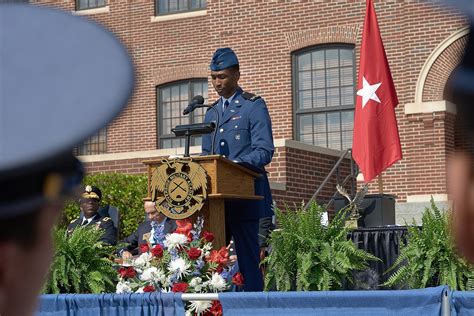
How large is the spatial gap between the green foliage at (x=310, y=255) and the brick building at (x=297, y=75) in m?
10.2

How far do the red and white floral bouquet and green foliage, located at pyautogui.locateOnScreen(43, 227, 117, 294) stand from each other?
0.14 meters

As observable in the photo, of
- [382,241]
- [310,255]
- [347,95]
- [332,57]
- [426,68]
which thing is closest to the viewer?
[310,255]

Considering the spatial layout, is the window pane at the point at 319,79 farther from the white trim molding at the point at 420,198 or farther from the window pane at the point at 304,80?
the white trim molding at the point at 420,198

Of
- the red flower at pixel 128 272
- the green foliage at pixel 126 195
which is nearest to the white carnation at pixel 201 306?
the red flower at pixel 128 272

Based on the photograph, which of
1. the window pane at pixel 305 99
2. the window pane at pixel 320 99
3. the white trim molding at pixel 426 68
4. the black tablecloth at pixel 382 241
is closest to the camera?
the black tablecloth at pixel 382 241

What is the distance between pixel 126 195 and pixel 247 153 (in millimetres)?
9600

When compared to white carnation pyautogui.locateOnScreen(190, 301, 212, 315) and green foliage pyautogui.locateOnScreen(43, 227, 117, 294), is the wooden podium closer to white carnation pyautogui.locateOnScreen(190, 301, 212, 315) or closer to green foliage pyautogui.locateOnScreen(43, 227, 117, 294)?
green foliage pyautogui.locateOnScreen(43, 227, 117, 294)

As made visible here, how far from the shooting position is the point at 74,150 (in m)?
1.17

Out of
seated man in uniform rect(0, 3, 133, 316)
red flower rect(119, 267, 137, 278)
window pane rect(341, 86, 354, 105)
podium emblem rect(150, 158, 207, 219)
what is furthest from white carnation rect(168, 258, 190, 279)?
window pane rect(341, 86, 354, 105)

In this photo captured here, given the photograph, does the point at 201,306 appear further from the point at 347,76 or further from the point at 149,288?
the point at 347,76

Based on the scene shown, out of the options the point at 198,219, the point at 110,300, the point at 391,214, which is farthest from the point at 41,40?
the point at 391,214

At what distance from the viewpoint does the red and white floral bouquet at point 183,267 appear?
304 inches

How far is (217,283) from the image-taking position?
769 cm

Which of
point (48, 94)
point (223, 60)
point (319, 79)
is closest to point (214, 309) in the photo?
point (223, 60)
